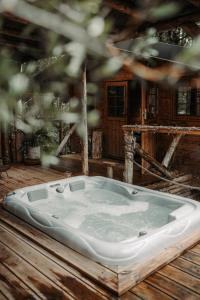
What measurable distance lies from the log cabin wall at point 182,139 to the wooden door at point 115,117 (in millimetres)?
1155

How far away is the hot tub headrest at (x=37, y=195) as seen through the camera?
5105 mm

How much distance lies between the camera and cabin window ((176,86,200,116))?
296 inches

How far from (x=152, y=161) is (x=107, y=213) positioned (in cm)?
151

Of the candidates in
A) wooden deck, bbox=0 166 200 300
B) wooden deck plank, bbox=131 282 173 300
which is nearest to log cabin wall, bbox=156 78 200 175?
wooden deck, bbox=0 166 200 300

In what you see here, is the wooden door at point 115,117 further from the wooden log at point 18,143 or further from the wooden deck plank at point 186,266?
the wooden deck plank at point 186,266

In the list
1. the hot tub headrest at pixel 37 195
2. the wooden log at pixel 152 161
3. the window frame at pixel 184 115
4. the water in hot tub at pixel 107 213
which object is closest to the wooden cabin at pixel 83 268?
the wooden log at pixel 152 161

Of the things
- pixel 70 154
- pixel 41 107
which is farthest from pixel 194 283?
pixel 70 154

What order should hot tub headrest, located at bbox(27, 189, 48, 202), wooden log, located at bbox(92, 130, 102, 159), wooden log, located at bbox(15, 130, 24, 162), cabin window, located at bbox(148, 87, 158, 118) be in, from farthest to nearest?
1. wooden log, located at bbox(92, 130, 102, 159)
2. wooden log, located at bbox(15, 130, 24, 162)
3. cabin window, located at bbox(148, 87, 158, 118)
4. hot tub headrest, located at bbox(27, 189, 48, 202)

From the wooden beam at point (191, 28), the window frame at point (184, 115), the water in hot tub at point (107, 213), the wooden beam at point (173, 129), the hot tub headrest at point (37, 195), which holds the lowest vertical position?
the water in hot tub at point (107, 213)

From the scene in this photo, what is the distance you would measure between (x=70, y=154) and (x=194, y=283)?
7.75 m

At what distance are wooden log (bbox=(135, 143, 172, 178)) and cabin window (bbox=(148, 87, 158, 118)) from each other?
242 cm

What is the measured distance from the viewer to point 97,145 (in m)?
9.61

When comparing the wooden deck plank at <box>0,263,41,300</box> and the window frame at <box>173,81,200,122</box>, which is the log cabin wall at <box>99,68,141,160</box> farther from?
the wooden deck plank at <box>0,263,41,300</box>

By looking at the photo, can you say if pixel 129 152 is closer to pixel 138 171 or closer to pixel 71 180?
pixel 71 180
